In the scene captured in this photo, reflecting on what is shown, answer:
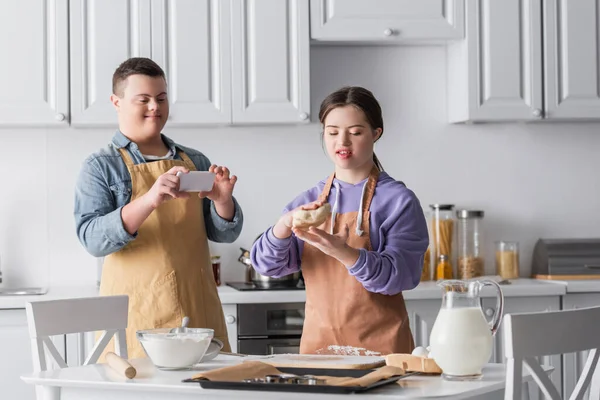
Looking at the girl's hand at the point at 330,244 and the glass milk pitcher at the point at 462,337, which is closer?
the glass milk pitcher at the point at 462,337

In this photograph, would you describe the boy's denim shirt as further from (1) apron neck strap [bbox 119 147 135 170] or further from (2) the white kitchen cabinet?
(2) the white kitchen cabinet

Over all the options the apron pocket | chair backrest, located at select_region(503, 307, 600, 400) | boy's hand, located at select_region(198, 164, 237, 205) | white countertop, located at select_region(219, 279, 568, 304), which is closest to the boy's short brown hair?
boy's hand, located at select_region(198, 164, 237, 205)

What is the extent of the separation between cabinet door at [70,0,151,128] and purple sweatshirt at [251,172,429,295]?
138cm

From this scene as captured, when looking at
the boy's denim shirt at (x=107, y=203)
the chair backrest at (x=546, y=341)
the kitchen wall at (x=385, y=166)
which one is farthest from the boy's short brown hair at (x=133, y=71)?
the chair backrest at (x=546, y=341)

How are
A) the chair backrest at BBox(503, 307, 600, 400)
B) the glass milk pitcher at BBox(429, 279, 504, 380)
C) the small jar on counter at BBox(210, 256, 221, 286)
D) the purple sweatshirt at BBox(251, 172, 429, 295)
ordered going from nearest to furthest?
the chair backrest at BBox(503, 307, 600, 400)
the glass milk pitcher at BBox(429, 279, 504, 380)
the purple sweatshirt at BBox(251, 172, 429, 295)
the small jar on counter at BBox(210, 256, 221, 286)

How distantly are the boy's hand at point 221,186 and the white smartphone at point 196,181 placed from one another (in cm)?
5

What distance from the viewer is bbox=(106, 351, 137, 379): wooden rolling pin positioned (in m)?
1.72

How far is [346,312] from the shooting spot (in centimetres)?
222

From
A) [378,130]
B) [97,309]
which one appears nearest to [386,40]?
[378,130]

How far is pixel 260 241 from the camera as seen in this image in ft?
7.49

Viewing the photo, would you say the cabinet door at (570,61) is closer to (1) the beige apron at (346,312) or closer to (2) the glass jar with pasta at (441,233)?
(2) the glass jar with pasta at (441,233)

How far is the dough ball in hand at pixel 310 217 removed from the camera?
6.63ft

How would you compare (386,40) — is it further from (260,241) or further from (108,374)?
(108,374)

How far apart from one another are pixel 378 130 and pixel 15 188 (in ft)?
6.55
